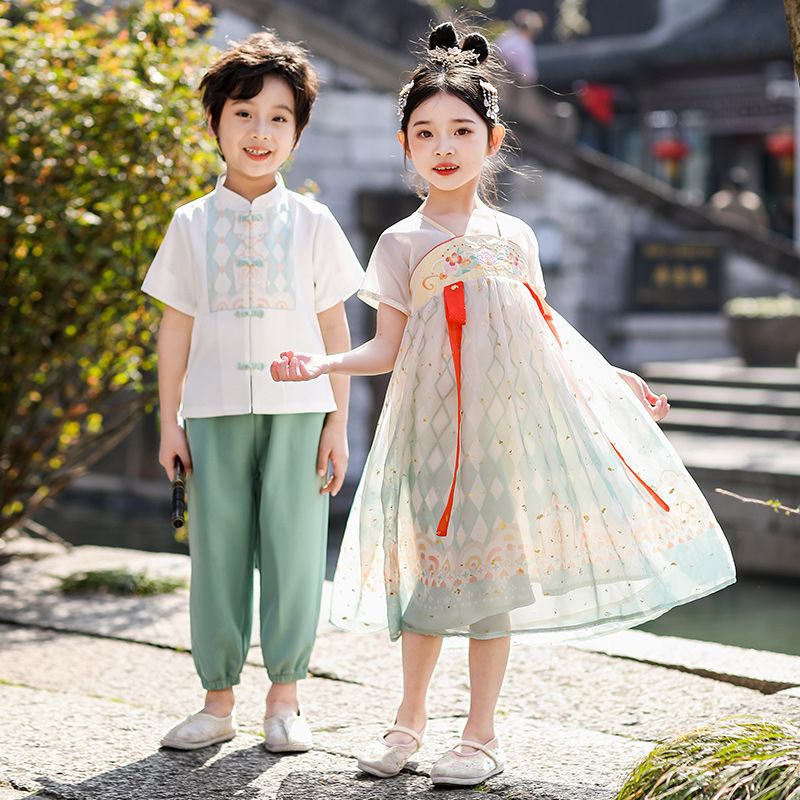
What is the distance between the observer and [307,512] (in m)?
3.71

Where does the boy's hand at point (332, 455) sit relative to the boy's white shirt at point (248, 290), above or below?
below

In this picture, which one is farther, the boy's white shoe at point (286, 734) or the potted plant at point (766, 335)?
the potted plant at point (766, 335)

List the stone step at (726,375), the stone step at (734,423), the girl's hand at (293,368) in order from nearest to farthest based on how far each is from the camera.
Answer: the girl's hand at (293,368) < the stone step at (734,423) < the stone step at (726,375)

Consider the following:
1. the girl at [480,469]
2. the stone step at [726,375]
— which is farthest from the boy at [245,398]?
the stone step at [726,375]

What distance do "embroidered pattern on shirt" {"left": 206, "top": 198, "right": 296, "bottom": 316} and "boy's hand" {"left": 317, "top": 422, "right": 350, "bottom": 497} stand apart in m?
0.35

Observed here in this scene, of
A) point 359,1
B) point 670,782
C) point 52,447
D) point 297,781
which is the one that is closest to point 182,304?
point 297,781

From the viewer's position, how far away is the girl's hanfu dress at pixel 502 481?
3.29m

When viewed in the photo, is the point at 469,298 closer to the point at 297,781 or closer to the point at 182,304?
the point at 182,304

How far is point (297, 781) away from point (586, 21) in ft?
69.5

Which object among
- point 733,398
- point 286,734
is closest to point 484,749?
point 286,734

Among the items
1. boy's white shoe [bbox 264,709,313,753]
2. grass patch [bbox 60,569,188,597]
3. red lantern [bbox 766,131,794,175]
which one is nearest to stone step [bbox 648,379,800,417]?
grass patch [bbox 60,569,188,597]

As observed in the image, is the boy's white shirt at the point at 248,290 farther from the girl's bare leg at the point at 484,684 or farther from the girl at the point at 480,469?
the girl's bare leg at the point at 484,684

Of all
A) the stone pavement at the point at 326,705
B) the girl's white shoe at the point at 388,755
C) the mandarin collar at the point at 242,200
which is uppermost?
the mandarin collar at the point at 242,200

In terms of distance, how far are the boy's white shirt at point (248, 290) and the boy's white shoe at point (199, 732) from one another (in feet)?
2.54
